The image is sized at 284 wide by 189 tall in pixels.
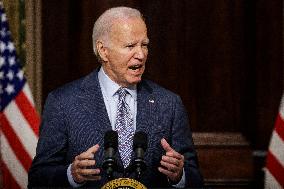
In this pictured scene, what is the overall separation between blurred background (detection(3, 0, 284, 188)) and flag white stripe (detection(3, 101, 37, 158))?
45cm

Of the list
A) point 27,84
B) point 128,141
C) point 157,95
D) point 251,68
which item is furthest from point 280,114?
point 27,84

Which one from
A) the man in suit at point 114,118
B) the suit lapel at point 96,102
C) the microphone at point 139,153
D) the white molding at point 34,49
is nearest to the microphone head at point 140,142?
the microphone at point 139,153

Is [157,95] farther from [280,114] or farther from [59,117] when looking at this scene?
[280,114]

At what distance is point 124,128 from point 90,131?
0.15 m

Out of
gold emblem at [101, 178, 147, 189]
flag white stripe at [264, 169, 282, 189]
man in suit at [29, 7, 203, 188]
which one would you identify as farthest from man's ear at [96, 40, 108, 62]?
flag white stripe at [264, 169, 282, 189]

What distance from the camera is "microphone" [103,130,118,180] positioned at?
2082 mm

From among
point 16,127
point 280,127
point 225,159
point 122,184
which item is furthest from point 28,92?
point 122,184

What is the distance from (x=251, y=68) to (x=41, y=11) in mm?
1376

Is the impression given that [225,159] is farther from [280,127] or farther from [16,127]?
[16,127]

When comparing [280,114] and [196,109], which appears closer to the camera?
[280,114]

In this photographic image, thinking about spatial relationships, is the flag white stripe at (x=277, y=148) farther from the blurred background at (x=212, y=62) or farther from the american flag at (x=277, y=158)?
the blurred background at (x=212, y=62)

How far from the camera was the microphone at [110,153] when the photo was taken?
6.83ft

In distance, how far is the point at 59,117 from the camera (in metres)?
2.71

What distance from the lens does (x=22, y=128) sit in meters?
3.57
